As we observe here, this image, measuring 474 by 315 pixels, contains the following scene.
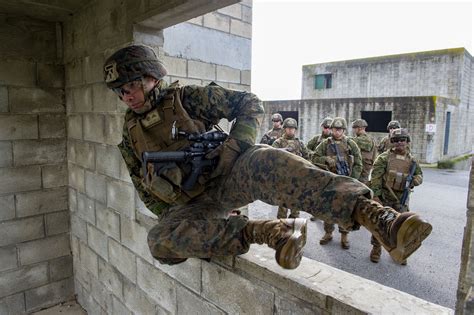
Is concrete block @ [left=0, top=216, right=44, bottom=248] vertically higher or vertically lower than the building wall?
lower

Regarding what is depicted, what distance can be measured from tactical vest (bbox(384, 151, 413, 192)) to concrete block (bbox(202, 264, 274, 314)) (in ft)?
9.73

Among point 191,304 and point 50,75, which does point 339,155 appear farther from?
point 50,75

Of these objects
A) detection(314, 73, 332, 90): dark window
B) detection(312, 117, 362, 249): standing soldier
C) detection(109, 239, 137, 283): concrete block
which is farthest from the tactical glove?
detection(314, 73, 332, 90): dark window

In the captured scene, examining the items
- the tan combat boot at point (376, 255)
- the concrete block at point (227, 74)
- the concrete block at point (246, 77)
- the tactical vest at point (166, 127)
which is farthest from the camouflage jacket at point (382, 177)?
the tactical vest at point (166, 127)

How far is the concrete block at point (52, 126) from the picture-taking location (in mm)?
3344

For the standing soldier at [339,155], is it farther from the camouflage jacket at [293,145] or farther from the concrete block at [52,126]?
the concrete block at [52,126]

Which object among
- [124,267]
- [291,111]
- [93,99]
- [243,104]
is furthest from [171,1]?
[291,111]

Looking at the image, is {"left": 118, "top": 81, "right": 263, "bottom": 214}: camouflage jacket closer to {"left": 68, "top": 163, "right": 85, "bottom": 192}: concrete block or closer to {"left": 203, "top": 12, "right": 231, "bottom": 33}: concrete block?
{"left": 203, "top": 12, "right": 231, "bottom": 33}: concrete block

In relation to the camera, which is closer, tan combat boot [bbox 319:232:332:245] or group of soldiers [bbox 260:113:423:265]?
group of soldiers [bbox 260:113:423:265]

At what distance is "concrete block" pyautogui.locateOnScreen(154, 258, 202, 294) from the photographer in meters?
1.96

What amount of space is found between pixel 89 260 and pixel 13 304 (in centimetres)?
83

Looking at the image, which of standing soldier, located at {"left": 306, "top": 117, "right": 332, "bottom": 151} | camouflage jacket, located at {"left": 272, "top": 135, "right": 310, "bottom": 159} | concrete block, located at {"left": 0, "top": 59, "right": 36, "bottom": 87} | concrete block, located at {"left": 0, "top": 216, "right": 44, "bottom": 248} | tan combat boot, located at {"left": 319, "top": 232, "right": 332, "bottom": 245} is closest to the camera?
concrete block, located at {"left": 0, "top": 59, "right": 36, "bottom": 87}

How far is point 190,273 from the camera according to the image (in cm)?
202

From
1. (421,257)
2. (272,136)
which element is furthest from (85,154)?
(272,136)
